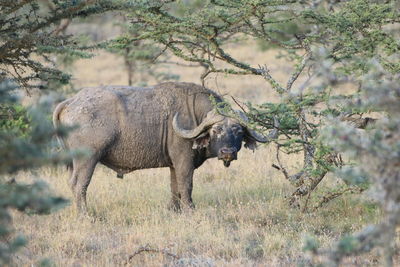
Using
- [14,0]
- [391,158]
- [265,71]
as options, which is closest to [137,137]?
[265,71]

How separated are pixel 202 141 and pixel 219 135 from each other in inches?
15.5

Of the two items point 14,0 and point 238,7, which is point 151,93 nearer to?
point 238,7

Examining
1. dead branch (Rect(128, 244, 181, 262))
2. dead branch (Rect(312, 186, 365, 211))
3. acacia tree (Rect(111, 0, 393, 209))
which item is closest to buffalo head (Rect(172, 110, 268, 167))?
acacia tree (Rect(111, 0, 393, 209))

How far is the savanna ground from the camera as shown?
7453mm

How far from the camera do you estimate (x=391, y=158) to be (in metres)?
4.31

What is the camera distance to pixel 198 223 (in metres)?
8.92

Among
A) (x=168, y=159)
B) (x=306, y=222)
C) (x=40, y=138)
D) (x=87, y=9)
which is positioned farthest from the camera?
(x=168, y=159)

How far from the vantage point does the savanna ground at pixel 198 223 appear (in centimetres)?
745

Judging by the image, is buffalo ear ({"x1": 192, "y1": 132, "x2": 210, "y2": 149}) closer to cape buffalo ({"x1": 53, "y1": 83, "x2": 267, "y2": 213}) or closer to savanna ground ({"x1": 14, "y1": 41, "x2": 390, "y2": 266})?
cape buffalo ({"x1": 53, "y1": 83, "x2": 267, "y2": 213})

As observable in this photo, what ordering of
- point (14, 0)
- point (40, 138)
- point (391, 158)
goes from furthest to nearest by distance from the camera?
point (14, 0)
point (391, 158)
point (40, 138)

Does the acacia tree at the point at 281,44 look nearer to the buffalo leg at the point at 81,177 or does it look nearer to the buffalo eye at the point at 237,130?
the buffalo eye at the point at 237,130

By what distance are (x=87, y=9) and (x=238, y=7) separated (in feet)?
7.64

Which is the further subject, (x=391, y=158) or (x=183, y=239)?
(x=183, y=239)

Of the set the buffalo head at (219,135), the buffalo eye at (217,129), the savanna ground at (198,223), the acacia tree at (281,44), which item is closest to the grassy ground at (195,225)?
the savanna ground at (198,223)
